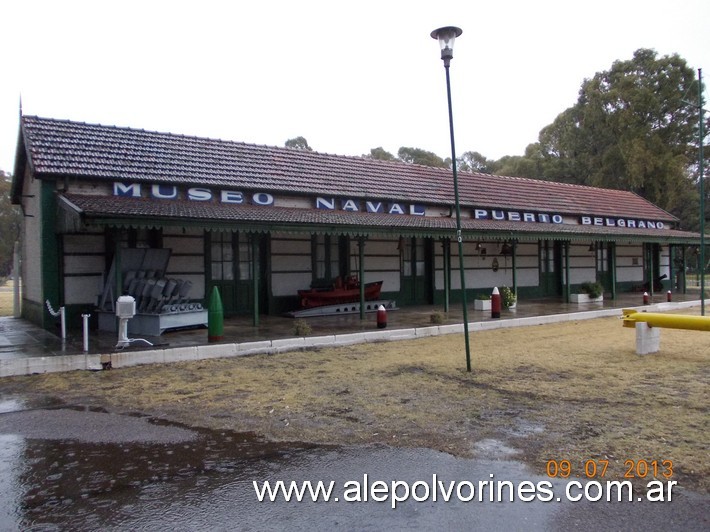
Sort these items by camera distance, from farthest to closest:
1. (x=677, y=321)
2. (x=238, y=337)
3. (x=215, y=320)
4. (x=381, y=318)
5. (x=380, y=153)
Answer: (x=380, y=153) < (x=381, y=318) < (x=238, y=337) < (x=215, y=320) < (x=677, y=321)

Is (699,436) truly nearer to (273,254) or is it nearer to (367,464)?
(367,464)

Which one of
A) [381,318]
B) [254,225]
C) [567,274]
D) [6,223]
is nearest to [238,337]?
[254,225]

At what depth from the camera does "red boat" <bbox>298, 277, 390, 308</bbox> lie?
14969mm

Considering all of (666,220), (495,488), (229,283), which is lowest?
(495,488)

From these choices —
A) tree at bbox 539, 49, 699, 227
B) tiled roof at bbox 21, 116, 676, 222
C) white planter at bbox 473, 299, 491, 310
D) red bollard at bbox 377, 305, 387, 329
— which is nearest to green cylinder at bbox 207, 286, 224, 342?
red bollard at bbox 377, 305, 387, 329

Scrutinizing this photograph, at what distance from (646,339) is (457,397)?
4.45 metres

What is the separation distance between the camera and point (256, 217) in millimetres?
11961

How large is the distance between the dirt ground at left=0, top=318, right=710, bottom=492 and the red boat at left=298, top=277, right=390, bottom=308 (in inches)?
184

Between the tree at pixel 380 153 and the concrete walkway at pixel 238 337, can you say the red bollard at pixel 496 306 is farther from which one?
the tree at pixel 380 153

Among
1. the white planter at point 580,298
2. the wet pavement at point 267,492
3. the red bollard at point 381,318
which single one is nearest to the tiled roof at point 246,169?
the white planter at point 580,298

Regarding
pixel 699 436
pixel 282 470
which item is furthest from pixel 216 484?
pixel 699 436

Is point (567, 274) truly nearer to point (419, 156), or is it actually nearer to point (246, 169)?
point (246, 169)

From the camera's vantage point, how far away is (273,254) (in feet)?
49.9

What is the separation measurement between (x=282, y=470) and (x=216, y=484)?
1.78ft
